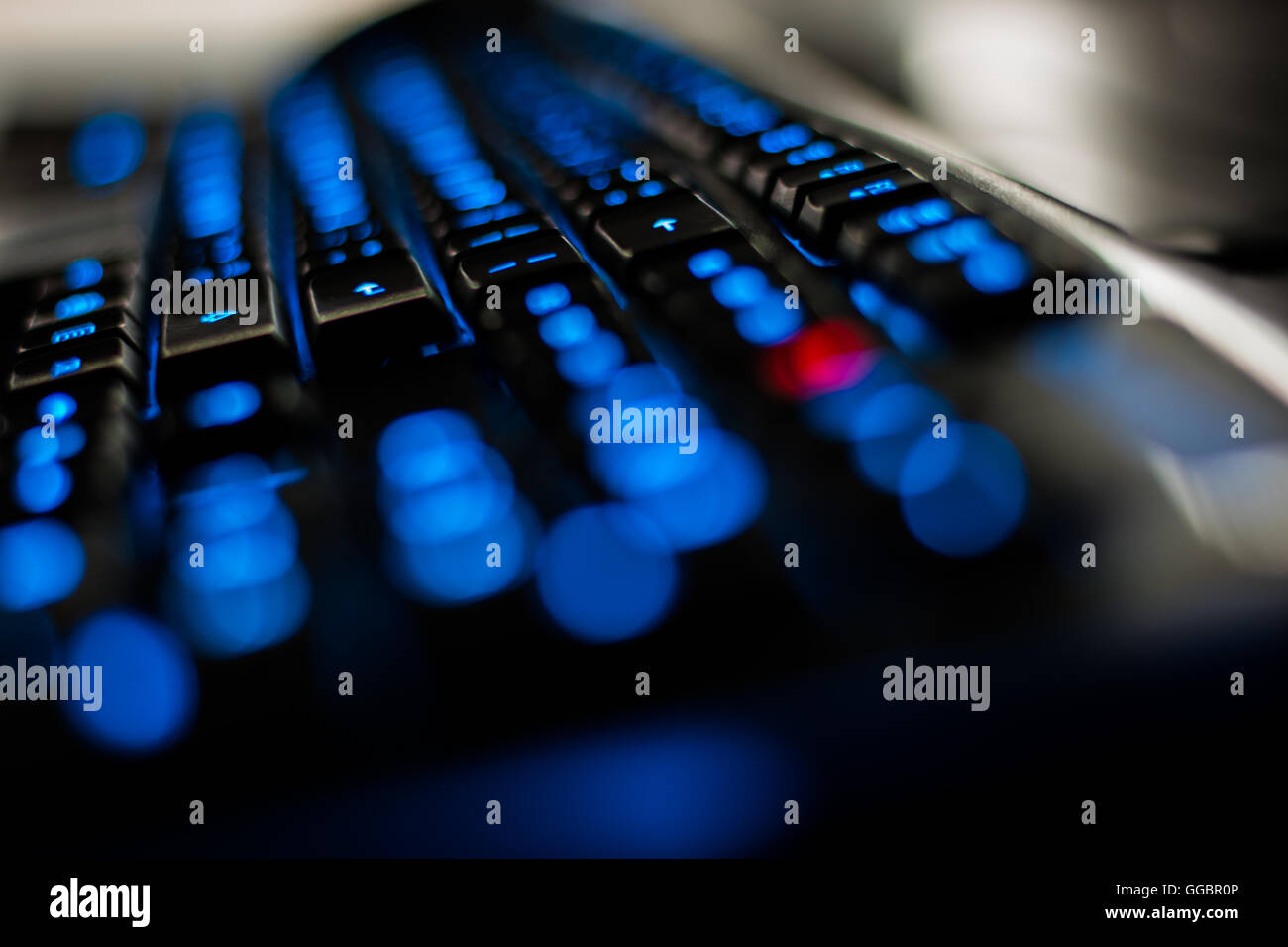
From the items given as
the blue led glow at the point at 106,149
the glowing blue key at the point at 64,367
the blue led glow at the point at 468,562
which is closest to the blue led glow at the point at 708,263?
the blue led glow at the point at 468,562

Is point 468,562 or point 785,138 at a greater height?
point 785,138

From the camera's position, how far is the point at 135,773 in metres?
0.20

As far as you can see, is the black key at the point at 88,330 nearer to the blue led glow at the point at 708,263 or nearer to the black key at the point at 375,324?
the black key at the point at 375,324

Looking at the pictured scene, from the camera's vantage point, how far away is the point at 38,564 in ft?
0.78

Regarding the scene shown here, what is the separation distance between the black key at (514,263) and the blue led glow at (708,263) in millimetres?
37

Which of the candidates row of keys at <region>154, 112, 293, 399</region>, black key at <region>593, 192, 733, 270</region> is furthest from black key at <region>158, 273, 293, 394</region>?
black key at <region>593, 192, 733, 270</region>

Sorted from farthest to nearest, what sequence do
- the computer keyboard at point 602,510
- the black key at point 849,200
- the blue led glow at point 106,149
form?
the blue led glow at point 106,149 < the black key at point 849,200 < the computer keyboard at point 602,510

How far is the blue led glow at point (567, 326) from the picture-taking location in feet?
0.88

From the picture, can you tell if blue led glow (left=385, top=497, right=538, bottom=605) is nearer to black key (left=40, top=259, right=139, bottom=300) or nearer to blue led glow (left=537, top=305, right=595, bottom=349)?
blue led glow (left=537, top=305, right=595, bottom=349)

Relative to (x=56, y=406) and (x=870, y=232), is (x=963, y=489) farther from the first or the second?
(x=56, y=406)

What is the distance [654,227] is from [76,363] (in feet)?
0.65

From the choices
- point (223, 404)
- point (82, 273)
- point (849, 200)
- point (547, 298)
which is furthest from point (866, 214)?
point (82, 273)

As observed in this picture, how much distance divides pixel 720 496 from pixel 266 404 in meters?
0.14
